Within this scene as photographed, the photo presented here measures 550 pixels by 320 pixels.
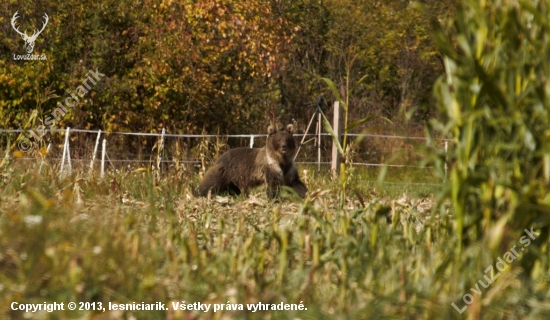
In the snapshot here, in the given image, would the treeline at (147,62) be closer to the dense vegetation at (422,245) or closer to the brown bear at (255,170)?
the brown bear at (255,170)

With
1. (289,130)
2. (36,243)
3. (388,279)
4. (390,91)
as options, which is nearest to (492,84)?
(388,279)

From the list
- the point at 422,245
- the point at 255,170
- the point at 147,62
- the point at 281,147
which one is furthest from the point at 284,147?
the point at 147,62

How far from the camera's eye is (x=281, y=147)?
37.2 ft

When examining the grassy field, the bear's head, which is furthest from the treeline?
the grassy field

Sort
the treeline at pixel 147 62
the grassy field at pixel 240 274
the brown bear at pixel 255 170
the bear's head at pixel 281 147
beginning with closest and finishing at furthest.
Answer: the grassy field at pixel 240 274 → the brown bear at pixel 255 170 → the bear's head at pixel 281 147 → the treeline at pixel 147 62

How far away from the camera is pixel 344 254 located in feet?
13.6

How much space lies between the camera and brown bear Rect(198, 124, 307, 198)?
10.8 meters

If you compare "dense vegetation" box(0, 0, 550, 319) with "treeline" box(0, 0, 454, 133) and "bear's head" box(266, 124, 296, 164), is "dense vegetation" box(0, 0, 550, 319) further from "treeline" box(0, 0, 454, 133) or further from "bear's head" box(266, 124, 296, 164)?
"treeline" box(0, 0, 454, 133)

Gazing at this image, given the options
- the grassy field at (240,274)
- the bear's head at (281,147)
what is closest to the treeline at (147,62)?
the bear's head at (281,147)

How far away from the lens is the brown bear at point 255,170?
1080 centimetres

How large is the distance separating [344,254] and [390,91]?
2388 centimetres

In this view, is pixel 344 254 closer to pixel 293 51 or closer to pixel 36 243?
pixel 36 243

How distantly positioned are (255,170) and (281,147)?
0.50 m

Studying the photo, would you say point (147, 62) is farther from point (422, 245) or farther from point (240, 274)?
point (240, 274)
